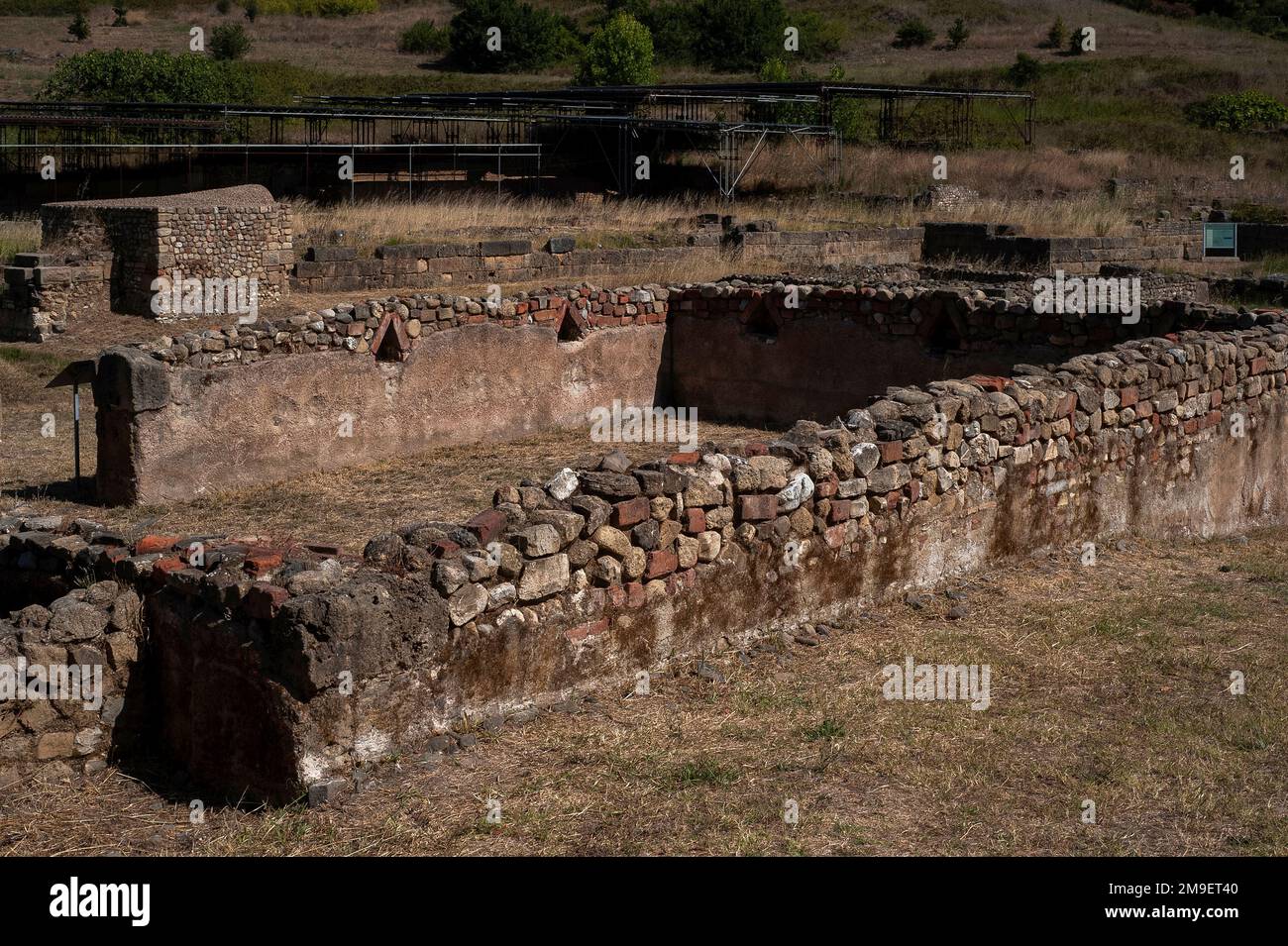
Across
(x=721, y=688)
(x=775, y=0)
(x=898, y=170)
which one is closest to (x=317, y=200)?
(x=898, y=170)

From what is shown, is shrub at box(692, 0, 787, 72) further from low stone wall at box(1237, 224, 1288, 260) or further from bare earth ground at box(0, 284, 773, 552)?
bare earth ground at box(0, 284, 773, 552)

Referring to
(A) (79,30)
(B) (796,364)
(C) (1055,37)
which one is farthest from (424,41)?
(B) (796,364)

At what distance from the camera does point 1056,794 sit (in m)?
5.59

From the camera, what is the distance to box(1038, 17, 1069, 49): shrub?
57.0 meters

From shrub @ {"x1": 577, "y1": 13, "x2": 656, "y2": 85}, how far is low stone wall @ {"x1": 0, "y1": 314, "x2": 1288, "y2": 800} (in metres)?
43.9

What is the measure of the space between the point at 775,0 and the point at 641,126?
27.1 meters

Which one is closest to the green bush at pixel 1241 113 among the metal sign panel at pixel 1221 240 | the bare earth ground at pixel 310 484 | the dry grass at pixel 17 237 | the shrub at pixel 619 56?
the metal sign panel at pixel 1221 240

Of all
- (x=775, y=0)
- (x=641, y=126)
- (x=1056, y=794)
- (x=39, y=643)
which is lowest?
(x=1056, y=794)

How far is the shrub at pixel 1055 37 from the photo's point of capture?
5700 centimetres

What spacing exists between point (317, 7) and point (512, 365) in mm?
58372

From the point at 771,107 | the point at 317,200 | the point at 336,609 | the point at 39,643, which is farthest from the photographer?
the point at 771,107

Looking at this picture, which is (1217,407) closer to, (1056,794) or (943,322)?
(943,322)

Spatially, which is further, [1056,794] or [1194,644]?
[1194,644]

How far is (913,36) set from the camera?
60750 mm
